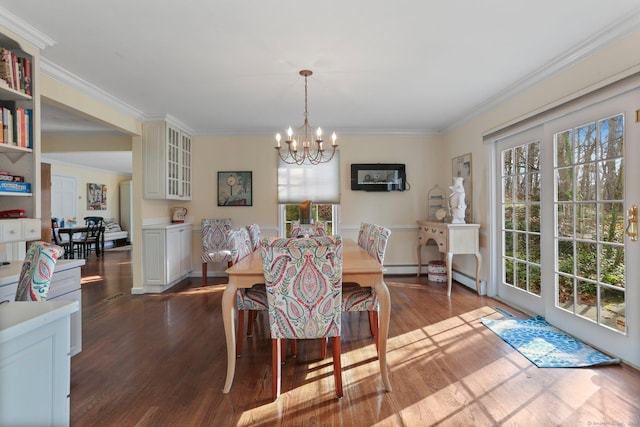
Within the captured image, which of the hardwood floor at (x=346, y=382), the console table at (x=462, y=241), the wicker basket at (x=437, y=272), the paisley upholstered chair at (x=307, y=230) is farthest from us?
the wicker basket at (x=437, y=272)

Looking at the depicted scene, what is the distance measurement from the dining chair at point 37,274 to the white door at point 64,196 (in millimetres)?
8625

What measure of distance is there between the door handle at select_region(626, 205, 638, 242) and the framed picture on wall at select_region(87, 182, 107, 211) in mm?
11233

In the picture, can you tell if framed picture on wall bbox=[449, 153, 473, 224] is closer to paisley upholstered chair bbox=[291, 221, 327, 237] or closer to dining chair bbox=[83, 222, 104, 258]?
paisley upholstered chair bbox=[291, 221, 327, 237]

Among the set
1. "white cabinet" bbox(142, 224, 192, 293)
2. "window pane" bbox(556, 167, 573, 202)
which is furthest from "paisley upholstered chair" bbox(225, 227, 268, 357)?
"window pane" bbox(556, 167, 573, 202)

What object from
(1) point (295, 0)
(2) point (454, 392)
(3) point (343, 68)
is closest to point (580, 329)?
(2) point (454, 392)

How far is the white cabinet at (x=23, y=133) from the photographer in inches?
87.3

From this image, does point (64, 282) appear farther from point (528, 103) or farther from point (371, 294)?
point (528, 103)

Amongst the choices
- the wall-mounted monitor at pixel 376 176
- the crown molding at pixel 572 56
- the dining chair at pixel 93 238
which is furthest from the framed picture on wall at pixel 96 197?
the crown molding at pixel 572 56

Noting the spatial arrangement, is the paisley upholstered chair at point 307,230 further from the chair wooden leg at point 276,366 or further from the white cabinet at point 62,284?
the white cabinet at point 62,284

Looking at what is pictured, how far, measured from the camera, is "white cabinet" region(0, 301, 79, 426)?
0.87m

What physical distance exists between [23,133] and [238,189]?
305 cm

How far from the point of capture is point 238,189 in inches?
205

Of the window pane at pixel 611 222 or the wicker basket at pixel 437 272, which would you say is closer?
the window pane at pixel 611 222

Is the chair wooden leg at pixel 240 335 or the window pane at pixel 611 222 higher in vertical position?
the window pane at pixel 611 222
